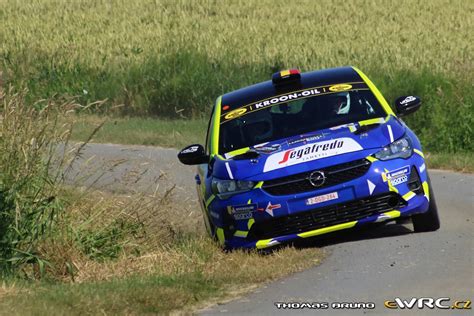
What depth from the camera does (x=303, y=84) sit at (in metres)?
12.9

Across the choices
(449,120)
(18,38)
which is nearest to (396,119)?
(449,120)

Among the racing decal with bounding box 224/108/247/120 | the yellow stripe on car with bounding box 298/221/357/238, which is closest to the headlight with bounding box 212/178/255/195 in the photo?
the yellow stripe on car with bounding box 298/221/357/238

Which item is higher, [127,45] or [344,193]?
[344,193]

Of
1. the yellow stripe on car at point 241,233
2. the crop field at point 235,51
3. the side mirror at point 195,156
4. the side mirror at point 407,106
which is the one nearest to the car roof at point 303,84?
the side mirror at point 407,106

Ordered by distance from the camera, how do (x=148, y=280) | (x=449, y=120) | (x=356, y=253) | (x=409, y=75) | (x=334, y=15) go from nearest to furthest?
1. (x=148, y=280)
2. (x=356, y=253)
3. (x=449, y=120)
4. (x=409, y=75)
5. (x=334, y=15)

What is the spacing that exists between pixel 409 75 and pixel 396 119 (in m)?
11.7

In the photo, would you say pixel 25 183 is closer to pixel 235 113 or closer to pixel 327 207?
pixel 235 113

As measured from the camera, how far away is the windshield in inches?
482

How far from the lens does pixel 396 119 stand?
12.3m

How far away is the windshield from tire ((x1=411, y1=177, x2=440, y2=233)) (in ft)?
3.40

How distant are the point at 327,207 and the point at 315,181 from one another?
24cm

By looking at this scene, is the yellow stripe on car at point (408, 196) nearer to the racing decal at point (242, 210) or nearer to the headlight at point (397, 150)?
the headlight at point (397, 150)

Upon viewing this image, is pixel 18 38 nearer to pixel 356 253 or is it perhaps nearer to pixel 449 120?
pixel 449 120

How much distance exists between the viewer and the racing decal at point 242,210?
11383 millimetres
